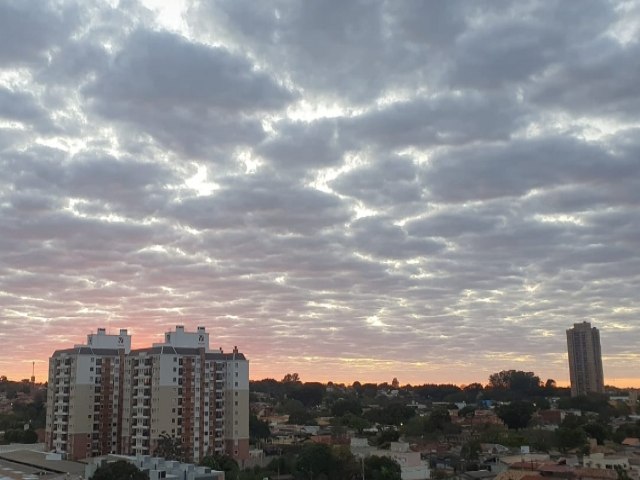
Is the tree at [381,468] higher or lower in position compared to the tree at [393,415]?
lower

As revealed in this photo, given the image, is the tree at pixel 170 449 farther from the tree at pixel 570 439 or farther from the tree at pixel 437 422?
the tree at pixel 437 422

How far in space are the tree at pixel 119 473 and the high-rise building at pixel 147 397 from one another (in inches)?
644

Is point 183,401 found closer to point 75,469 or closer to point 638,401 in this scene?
point 75,469

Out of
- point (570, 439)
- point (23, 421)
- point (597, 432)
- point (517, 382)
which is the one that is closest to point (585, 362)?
point (517, 382)

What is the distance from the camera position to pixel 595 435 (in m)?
74.4

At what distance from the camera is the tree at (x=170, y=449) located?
55344 mm

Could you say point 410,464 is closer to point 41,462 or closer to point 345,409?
point 41,462

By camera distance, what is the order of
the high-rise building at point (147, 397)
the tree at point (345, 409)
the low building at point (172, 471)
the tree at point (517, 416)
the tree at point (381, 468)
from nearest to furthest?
1. the low building at point (172, 471)
2. the tree at point (381, 468)
3. the high-rise building at point (147, 397)
4. the tree at point (517, 416)
5. the tree at point (345, 409)

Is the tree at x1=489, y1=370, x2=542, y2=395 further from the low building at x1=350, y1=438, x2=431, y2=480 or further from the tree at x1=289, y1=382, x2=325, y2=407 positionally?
the low building at x1=350, y1=438, x2=431, y2=480

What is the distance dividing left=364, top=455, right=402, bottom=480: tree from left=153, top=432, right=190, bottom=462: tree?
14.4 m

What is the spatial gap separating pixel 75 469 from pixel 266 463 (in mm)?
17472

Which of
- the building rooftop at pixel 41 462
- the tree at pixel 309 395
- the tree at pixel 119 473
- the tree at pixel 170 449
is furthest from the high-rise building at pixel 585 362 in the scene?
the tree at pixel 119 473

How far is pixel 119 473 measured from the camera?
1630 inches

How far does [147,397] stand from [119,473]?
19.4 m
